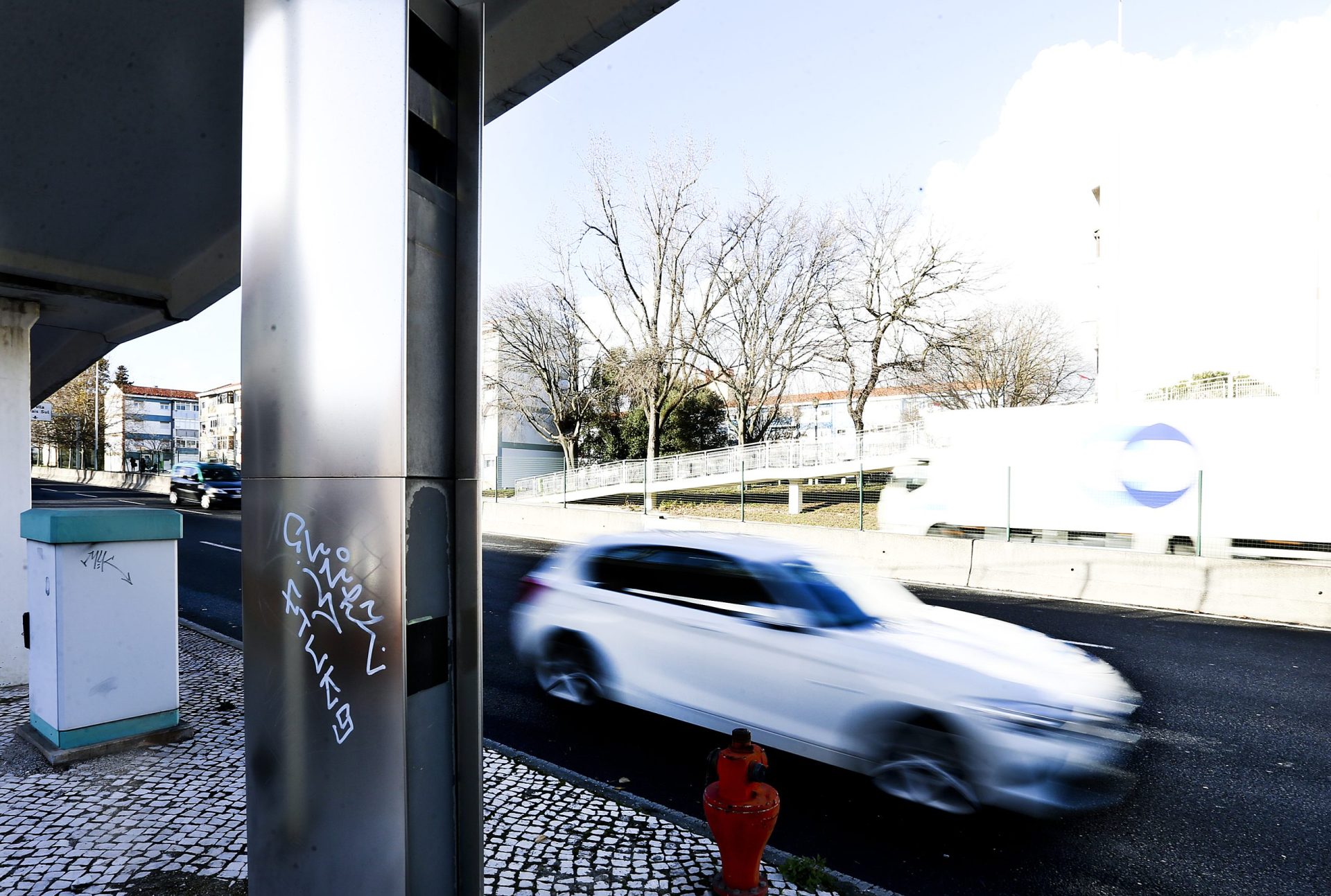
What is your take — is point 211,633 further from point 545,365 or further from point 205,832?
point 545,365

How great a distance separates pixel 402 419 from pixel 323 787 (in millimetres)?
1181

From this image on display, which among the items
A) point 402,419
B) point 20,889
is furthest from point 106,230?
point 402,419

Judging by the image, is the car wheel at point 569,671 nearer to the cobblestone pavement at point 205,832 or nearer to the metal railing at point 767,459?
the cobblestone pavement at point 205,832

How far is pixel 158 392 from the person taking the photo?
4134 inches

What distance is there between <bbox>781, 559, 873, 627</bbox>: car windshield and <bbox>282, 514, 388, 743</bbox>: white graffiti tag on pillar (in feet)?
10.0

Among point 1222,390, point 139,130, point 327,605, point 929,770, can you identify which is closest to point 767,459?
point 1222,390

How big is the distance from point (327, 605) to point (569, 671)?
388 cm

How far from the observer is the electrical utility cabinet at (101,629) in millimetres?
4645

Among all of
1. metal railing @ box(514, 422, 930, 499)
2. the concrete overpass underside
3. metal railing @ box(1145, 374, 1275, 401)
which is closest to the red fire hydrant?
the concrete overpass underside

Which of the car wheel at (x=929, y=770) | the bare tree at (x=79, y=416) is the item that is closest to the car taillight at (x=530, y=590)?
the car wheel at (x=929, y=770)

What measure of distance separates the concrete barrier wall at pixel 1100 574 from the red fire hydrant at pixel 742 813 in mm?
5051

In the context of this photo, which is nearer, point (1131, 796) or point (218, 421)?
point (1131, 796)

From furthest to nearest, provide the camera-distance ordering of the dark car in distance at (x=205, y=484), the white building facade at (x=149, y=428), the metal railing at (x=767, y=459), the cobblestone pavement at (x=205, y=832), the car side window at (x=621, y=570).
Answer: the white building facade at (x=149, y=428)
the dark car in distance at (x=205, y=484)
the metal railing at (x=767, y=459)
the car side window at (x=621, y=570)
the cobblestone pavement at (x=205, y=832)

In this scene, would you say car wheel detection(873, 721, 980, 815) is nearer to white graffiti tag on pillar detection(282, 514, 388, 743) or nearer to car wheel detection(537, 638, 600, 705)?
car wheel detection(537, 638, 600, 705)
